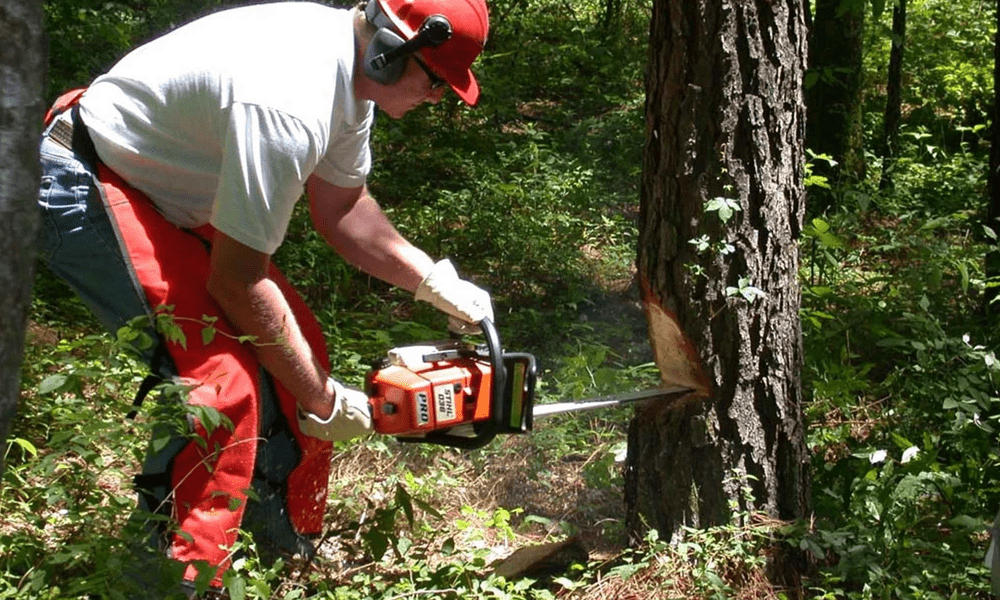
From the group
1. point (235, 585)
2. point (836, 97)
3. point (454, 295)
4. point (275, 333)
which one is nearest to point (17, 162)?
point (235, 585)

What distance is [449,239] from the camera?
6879 millimetres

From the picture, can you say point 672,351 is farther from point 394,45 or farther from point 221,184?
point 221,184

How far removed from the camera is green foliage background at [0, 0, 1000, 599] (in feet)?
10.1

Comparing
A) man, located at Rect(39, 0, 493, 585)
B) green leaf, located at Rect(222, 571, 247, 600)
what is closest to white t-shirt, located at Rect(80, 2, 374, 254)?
man, located at Rect(39, 0, 493, 585)

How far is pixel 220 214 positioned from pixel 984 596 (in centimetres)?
253

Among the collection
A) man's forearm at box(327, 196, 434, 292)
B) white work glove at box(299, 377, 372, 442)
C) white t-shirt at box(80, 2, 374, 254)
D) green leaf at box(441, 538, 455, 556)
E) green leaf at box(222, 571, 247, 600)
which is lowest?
green leaf at box(441, 538, 455, 556)

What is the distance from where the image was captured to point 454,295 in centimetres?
341

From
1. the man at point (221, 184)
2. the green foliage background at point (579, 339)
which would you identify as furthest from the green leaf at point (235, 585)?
the man at point (221, 184)

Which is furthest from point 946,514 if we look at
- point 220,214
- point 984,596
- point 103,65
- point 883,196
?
point 103,65

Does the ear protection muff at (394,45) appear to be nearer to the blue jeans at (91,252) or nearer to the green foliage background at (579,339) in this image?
the blue jeans at (91,252)

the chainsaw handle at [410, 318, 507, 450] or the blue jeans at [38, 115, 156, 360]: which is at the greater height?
the blue jeans at [38, 115, 156, 360]

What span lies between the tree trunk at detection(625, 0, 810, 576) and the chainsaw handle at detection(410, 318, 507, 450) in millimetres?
551

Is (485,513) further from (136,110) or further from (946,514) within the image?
(136,110)

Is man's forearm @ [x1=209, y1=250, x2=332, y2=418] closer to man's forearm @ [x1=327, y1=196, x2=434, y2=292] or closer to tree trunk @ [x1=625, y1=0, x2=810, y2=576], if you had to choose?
man's forearm @ [x1=327, y1=196, x2=434, y2=292]
